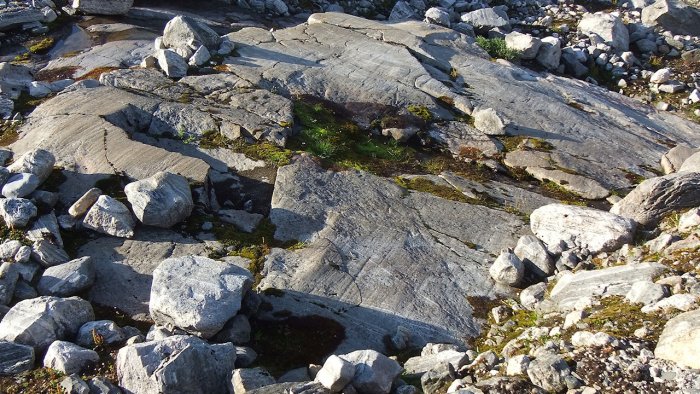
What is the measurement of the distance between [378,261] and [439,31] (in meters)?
12.7

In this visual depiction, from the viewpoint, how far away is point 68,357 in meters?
8.31

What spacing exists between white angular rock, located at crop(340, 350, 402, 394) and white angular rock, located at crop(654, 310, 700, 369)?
3.15m

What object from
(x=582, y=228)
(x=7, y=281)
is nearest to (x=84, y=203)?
(x=7, y=281)

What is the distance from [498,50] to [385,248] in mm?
12582

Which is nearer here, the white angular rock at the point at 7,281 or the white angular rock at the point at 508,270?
the white angular rock at the point at 7,281

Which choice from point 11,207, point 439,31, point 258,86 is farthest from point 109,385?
point 439,31

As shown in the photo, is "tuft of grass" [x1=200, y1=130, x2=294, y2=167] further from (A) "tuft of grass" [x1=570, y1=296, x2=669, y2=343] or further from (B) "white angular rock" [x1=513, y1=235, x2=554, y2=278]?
(A) "tuft of grass" [x1=570, y1=296, x2=669, y2=343]

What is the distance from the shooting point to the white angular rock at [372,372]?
7.86 metres

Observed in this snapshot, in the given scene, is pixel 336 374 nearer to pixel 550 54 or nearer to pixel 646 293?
pixel 646 293

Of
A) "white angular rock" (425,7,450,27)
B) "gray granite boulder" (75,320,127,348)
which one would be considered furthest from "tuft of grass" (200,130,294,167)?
"white angular rock" (425,7,450,27)

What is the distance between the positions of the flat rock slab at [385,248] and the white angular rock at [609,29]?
14.4 m

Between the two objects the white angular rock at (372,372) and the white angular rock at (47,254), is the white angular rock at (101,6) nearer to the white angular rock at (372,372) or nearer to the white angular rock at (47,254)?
the white angular rock at (47,254)

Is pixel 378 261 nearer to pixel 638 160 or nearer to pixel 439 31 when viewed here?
pixel 638 160

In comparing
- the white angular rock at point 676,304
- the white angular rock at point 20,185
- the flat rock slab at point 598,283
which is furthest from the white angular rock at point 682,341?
the white angular rock at point 20,185
